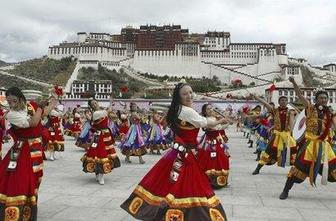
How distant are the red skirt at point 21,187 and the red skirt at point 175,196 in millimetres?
1161

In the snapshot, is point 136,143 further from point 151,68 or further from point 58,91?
point 151,68

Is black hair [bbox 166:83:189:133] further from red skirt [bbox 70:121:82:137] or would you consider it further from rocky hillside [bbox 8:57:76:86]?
rocky hillside [bbox 8:57:76:86]

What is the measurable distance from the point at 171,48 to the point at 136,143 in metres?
101

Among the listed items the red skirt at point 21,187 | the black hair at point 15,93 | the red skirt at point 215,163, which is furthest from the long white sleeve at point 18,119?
the red skirt at point 215,163

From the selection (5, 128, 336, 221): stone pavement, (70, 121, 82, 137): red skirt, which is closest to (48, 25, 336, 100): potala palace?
(70, 121, 82, 137): red skirt

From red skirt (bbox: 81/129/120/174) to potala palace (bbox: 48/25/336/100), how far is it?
306ft

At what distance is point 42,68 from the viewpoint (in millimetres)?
114062

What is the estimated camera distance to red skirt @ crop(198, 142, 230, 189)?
8.75 meters

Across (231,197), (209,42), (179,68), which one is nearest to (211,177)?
(231,197)

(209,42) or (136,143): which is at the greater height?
(209,42)

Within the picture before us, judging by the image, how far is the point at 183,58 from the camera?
111m

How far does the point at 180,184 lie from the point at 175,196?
0.44 feet

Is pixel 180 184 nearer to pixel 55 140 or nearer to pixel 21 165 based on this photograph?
pixel 21 165

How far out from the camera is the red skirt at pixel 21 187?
5.52 metres
